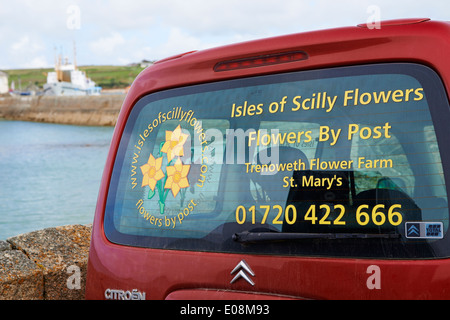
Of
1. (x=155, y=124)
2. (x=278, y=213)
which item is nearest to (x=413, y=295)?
(x=278, y=213)

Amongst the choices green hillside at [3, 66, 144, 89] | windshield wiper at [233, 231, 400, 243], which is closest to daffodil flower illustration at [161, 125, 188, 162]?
windshield wiper at [233, 231, 400, 243]

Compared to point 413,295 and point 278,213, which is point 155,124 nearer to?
point 278,213

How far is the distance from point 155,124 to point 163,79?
0.73ft

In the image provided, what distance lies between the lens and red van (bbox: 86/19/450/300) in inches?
78.2

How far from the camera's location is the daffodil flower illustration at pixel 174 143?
8.38 feet

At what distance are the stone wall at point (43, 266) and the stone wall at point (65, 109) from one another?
200ft

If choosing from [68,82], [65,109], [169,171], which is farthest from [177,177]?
[68,82]

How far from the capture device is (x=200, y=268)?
7.63 ft

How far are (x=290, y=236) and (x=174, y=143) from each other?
2.34ft

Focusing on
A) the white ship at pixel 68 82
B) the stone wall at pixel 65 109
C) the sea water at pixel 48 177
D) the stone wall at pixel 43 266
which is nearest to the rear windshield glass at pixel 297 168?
the stone wall at pixel 43 266

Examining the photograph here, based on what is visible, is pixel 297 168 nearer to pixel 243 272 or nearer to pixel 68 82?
pixel 243 272

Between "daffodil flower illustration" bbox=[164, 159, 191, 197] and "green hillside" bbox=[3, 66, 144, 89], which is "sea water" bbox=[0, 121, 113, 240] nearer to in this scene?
"daffodil flower illustration" bbox=[164, 159, 191, 197]

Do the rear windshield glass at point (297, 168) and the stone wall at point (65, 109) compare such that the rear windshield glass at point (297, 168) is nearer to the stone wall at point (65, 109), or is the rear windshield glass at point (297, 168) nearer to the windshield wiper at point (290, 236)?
the windshield wiper at point (290, 236)

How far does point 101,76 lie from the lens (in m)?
140
